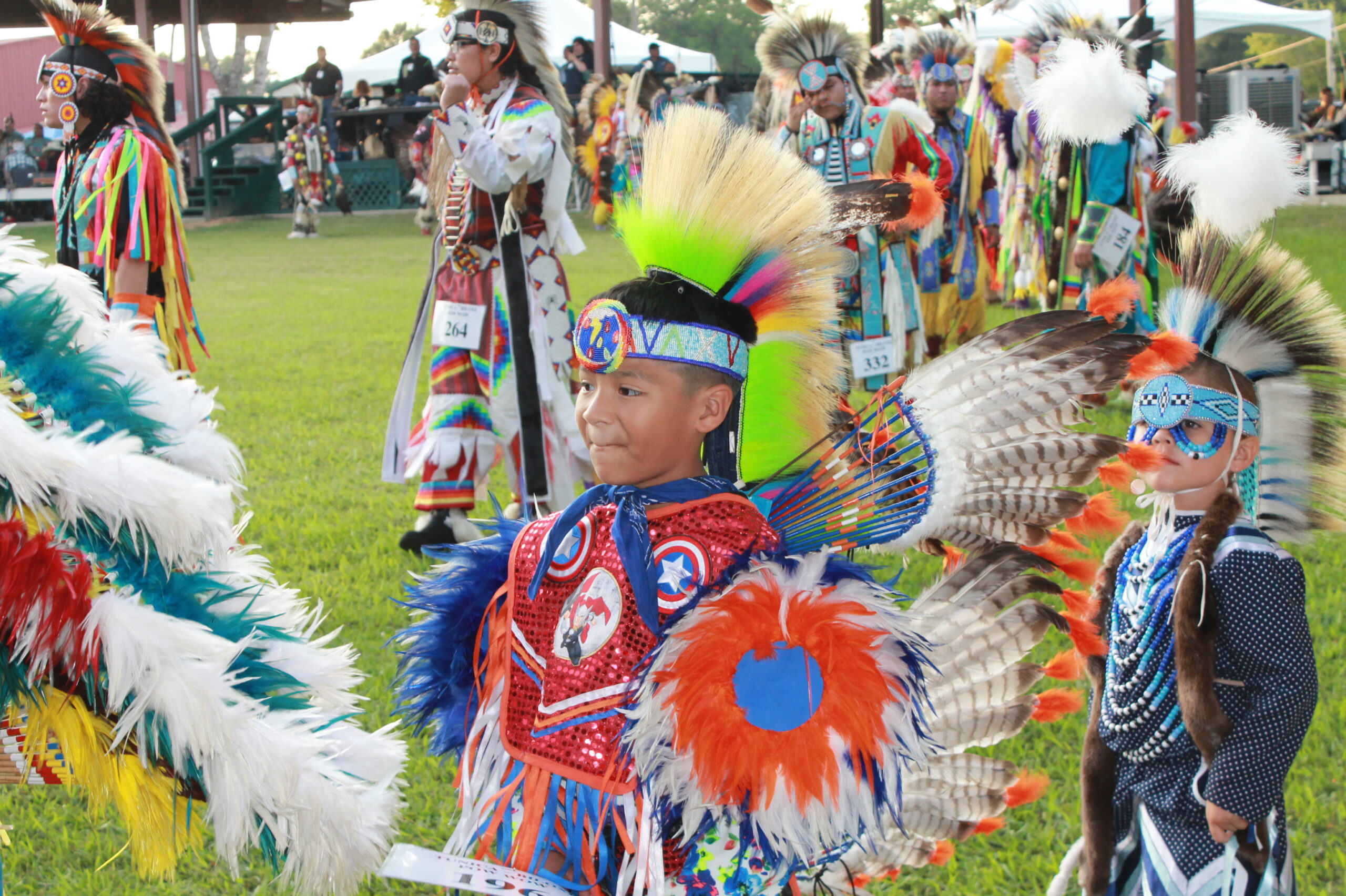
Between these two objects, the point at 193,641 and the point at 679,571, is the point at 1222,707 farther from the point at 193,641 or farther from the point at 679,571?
the point at 193,641

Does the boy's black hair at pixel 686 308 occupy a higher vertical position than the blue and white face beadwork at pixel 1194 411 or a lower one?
higher

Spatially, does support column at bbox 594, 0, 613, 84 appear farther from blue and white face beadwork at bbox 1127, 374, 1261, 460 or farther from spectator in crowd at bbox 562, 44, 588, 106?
blue and white face beadwork at bbox 1127, 374, 1261, 460

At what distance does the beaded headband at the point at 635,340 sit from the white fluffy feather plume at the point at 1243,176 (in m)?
0.96

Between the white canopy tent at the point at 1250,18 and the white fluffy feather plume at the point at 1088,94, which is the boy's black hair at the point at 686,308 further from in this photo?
the white canopy tent at the point at 1250,18

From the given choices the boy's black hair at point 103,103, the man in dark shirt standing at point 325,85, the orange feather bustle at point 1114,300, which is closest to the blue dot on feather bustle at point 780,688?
the orange feather bustle at point 1114,300

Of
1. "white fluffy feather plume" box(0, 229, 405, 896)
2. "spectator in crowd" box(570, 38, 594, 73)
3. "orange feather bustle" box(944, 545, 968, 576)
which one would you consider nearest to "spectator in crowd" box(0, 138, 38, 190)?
"spectator in crowd" box(570, 38, 594, 73)

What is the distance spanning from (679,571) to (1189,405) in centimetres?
88

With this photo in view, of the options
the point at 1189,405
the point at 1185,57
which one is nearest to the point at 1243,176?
the point at 1189,405

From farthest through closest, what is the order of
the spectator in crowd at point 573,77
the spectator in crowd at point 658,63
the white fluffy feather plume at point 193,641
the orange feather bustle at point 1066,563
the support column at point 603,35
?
the spectator in crowd at point 573,77
the spectator in crowd at point 658,63
the support column at point 603,35
the orange feather bustle at point 1066,563
the white fluffy feather plume at point 193,641

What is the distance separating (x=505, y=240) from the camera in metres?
4.59

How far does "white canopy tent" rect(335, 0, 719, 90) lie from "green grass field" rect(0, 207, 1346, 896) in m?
12.2

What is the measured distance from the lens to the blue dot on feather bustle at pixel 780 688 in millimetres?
1505

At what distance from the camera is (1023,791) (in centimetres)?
194

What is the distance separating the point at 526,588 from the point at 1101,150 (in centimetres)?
548
